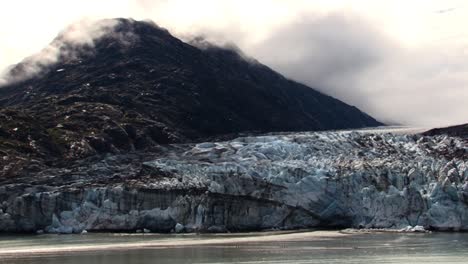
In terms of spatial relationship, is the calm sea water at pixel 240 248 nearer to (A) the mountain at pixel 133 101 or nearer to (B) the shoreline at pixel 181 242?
(B) the shoreline at pixel 181 242

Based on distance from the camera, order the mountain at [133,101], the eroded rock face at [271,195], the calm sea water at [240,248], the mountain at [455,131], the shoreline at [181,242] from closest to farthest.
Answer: the calm sea water at [240,248]
the shoreline at [181,242]
the eroded rock face at [271,195]
the mountain at [455,131]
the mountain at [133,101]

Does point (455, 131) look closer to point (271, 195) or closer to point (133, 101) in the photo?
point (271, 195)

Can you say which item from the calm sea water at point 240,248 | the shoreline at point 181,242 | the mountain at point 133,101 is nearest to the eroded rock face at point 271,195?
the shoreline at point 181,242

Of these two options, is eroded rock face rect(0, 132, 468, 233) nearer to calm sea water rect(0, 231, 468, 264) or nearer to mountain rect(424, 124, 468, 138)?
calm sea water rect(0, 231, 468, 264)

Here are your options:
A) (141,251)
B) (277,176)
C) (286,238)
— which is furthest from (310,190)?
(141,251)

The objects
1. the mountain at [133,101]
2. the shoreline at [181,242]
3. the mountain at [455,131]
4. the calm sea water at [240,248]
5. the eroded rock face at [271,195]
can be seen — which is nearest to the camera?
the calm sea water at [240,248]

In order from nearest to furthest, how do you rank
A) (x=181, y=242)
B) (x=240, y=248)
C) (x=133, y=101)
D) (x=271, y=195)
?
(x=240, y=248)
(x=181, y=242)
(x=271, y=195)
(x=133, y=101)

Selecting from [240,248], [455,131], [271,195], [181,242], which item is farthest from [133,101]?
[240,248]
